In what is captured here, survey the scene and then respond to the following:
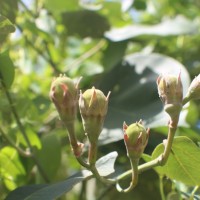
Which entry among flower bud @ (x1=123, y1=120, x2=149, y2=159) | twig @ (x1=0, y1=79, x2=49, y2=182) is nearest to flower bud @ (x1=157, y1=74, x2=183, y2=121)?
flower bud @ (x1=123, y1=120, x2=149, y2=159)

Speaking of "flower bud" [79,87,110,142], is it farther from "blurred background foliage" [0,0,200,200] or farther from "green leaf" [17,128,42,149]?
"green leaf" [17,128,42,149]

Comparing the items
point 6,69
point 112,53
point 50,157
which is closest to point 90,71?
point 112,53

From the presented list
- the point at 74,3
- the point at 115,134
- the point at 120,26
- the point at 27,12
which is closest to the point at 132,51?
the point at 120,26

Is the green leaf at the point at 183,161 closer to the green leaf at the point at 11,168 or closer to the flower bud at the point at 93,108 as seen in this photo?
the flower bud at the point at 93,108

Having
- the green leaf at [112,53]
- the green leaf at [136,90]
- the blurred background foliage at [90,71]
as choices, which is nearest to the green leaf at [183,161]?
the blurred background foliage at [90,71]

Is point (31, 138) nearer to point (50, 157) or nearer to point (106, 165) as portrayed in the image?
point (50, 157)

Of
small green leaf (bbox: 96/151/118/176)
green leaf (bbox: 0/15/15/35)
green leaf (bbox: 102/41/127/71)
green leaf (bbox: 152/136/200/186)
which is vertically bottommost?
green leaf (bbox: 102/41/127/71)

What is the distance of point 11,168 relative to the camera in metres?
0.78

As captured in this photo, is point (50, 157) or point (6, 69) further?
point (50, 157)

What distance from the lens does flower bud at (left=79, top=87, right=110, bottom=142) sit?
52 cm

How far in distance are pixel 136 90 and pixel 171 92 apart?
0.42m

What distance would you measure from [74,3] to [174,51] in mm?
236

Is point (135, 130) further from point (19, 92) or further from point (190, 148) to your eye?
point (19, 92)

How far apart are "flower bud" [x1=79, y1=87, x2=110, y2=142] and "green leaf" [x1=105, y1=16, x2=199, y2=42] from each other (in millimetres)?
559
